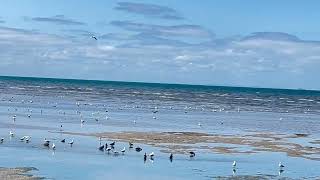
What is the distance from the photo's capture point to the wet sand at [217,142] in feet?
152

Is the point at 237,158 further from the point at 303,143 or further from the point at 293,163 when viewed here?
the point at 303,143

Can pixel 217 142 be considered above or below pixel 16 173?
above

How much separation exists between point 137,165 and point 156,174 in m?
3.26

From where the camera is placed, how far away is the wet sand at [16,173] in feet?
99.8

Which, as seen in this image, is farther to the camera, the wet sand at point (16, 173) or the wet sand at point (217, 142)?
the wet sand at point (217, 142)

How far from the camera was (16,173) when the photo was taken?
31.6m

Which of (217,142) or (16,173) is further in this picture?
(217,142)

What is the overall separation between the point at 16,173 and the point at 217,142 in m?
22.7

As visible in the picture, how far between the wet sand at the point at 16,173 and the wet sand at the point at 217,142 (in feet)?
45.2

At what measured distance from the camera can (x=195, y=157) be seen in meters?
41.5

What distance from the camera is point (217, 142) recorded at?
168 ft

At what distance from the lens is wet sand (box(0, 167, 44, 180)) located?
30406 millimetres

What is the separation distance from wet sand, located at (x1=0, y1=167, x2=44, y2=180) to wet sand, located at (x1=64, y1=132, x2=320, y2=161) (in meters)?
13.8

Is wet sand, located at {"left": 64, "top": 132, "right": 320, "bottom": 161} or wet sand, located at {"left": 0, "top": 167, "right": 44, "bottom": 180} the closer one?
wet sand, located at {"left": 0, "top": 167, "right": 44, "bottom": 180}
